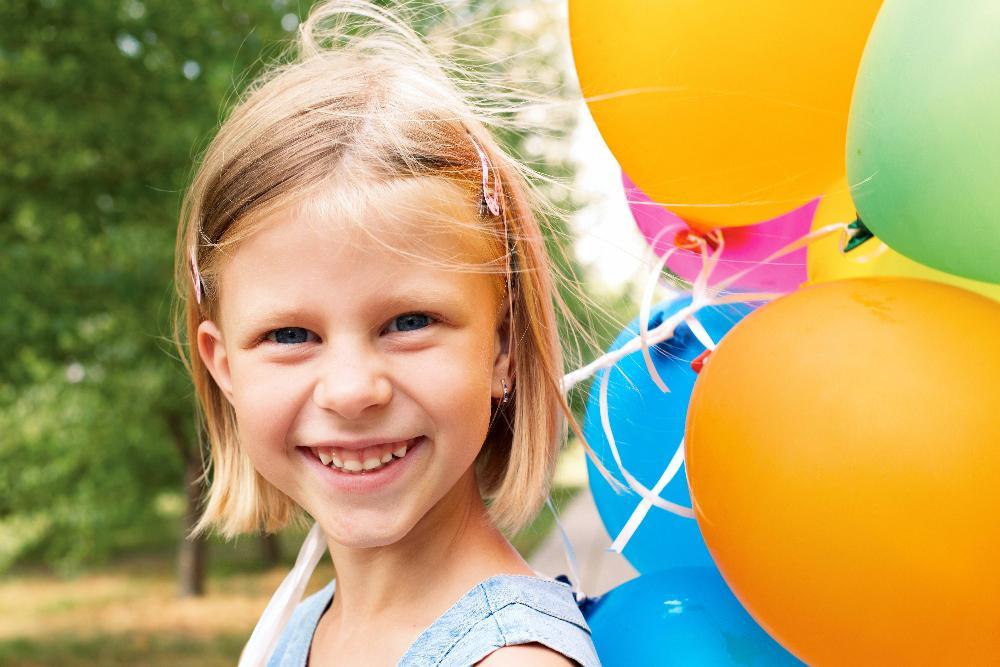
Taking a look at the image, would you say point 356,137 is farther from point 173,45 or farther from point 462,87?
point 173,45

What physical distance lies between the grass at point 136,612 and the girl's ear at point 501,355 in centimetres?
465

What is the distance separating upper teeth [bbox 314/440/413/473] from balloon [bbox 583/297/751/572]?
37 centimetres

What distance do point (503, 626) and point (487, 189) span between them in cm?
58

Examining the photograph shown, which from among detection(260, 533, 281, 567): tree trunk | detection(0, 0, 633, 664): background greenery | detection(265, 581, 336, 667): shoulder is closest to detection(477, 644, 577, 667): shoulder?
detection(265, 581, 336, 667): shoulder

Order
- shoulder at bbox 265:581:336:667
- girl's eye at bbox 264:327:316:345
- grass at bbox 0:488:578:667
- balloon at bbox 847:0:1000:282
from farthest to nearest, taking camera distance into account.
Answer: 1. grass at bbox 0:488:578:667
2. shoulder at bbox 265:581:336:667
3. girl's eye at bbox 264:327:316:345
4. balloon at bbox 847:0:1000:282

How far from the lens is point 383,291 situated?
1.31 m

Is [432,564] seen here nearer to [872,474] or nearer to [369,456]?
[369,456]

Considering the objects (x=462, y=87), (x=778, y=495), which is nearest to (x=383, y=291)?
(x=462, y=87)

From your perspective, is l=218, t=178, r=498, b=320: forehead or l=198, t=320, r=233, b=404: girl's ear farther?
l=198, t=320, r=233, b=404: girl's ear

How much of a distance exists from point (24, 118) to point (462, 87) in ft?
16.5

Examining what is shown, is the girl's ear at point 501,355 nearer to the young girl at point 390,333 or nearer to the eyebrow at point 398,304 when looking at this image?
the young girl at point 390,333

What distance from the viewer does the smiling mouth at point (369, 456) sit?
4.51 feet

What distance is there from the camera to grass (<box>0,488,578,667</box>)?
8.55m

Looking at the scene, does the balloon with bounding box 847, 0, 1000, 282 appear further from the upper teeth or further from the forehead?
the upper teeth
